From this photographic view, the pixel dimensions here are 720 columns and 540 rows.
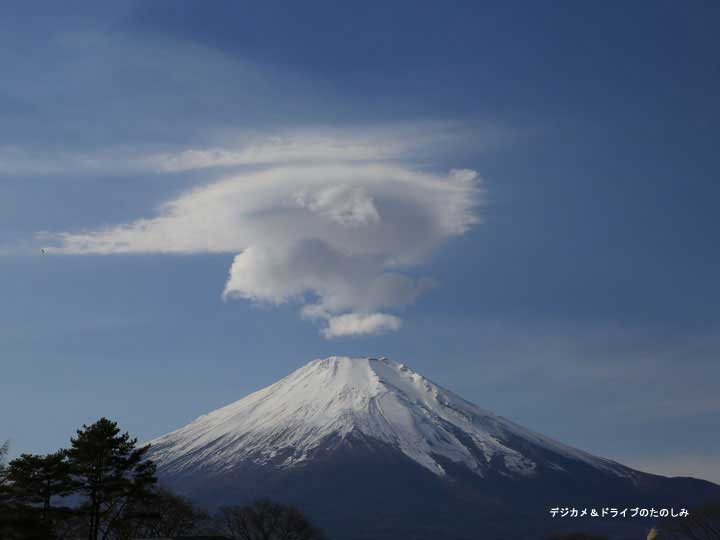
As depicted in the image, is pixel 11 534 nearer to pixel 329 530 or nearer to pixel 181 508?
pixel 181 508

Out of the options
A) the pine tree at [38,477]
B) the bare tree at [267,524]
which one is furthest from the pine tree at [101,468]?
the bare tree at [267,524]

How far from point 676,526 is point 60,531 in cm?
5687

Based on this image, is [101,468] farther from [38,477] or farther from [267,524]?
[267,524]

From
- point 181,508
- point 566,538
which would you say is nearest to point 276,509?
point 181,508

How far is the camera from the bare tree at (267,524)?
288ft

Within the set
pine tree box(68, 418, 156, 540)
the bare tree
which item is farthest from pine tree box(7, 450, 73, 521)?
the bare tree

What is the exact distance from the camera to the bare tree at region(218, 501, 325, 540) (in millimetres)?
87750

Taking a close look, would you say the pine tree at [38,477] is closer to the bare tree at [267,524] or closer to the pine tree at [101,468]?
the pine tree at [101,468]

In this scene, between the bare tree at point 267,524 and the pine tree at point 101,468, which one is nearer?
the pine tree at point 101,468

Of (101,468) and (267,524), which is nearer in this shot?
(101,468)

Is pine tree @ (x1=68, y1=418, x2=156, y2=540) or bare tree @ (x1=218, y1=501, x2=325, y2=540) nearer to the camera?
pine tree @ (x1=68, y1=418, x2=156, y2=540)

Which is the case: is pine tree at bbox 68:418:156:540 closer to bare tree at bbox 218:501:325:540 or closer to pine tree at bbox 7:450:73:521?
pine tree at bbox 7:450:73:521

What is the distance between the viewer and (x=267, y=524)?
91312 millimetres

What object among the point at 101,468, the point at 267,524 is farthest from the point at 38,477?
the point at 267,524
